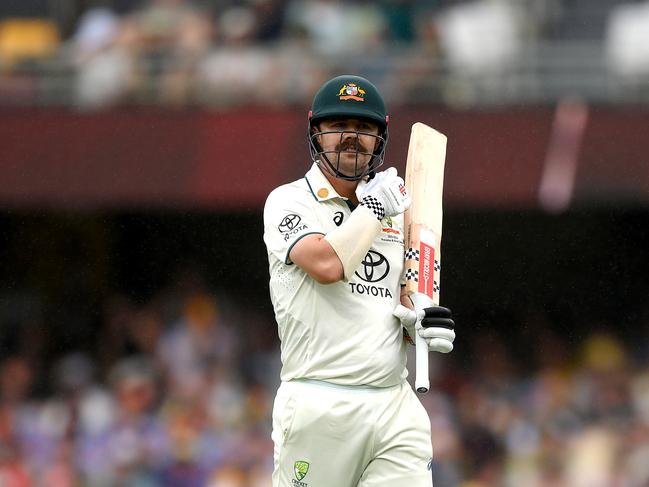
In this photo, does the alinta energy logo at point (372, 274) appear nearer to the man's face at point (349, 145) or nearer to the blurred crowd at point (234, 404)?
the man's face at point (349, 145)

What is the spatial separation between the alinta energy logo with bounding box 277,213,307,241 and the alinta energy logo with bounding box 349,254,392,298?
0.24m

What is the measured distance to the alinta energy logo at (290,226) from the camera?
169 inches

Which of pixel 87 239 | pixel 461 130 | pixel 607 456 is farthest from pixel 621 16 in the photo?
pixel 87 239

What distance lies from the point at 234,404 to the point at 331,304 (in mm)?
4983


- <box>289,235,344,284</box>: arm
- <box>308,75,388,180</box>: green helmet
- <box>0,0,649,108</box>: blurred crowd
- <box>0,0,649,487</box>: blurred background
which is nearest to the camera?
<box>289,235,344,284</box>: arm

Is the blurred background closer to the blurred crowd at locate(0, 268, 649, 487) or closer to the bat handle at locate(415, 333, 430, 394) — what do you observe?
the blurred crowd at locate(0, 268, 649, 487)

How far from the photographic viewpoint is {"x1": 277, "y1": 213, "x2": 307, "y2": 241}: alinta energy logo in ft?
14.1

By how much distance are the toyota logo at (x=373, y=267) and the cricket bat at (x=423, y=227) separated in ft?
0.27

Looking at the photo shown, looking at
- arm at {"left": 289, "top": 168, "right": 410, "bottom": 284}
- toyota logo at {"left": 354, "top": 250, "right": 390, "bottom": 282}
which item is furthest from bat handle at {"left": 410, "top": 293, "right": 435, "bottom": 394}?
arm at {"left": 289, "top": 168, "right": 410, "bottom": 284}

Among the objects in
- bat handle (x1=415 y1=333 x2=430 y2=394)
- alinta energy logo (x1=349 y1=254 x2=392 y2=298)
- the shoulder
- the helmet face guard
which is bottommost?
bat handle (x1=415 y1=333 x2=430 y2=394)

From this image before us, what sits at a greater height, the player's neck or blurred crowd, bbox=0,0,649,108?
blurred crowd, bbox=0,0,649,108

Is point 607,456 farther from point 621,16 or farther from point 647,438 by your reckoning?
point 621,16

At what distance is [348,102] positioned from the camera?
14.4ft

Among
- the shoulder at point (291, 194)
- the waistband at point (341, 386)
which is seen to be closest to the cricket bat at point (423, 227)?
the waistband at point (341, 386)
